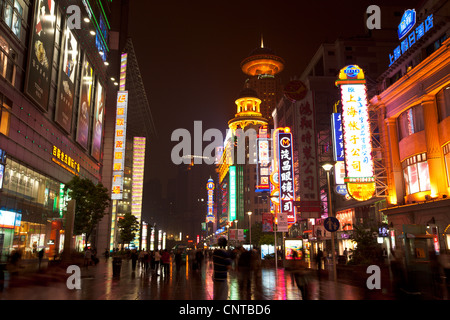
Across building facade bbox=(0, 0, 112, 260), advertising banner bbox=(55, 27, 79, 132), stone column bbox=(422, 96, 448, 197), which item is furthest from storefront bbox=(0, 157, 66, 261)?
stone column bbox=(422, 96, 448, 197)

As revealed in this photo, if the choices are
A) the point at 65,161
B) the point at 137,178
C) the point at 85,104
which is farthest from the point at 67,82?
the point at 137,178

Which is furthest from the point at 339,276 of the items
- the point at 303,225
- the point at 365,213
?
the point at 303,225

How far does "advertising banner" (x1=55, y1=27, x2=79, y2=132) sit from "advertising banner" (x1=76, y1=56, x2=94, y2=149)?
304 cm

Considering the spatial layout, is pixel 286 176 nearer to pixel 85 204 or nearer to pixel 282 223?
pixel 282 223

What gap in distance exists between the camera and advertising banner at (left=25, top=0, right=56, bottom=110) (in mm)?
33125

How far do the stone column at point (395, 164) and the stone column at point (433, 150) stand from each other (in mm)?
4865

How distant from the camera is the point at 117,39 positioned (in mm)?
75938

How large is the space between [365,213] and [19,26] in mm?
41211

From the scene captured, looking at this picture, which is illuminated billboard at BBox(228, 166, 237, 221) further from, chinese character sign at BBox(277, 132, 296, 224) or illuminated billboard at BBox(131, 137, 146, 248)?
chinese character sign at BBox(277, 132, 296, 224)

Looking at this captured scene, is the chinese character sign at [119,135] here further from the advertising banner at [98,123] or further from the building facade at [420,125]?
the building facade at [420,125]

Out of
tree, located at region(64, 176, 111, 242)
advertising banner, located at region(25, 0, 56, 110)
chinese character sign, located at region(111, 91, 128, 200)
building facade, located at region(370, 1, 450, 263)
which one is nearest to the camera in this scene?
building facade, located at region(370, 1, 450, 263)

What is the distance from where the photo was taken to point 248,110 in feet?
462

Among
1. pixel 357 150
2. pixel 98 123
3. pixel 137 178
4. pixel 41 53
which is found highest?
pixel 137 178

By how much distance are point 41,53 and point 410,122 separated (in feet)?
113
